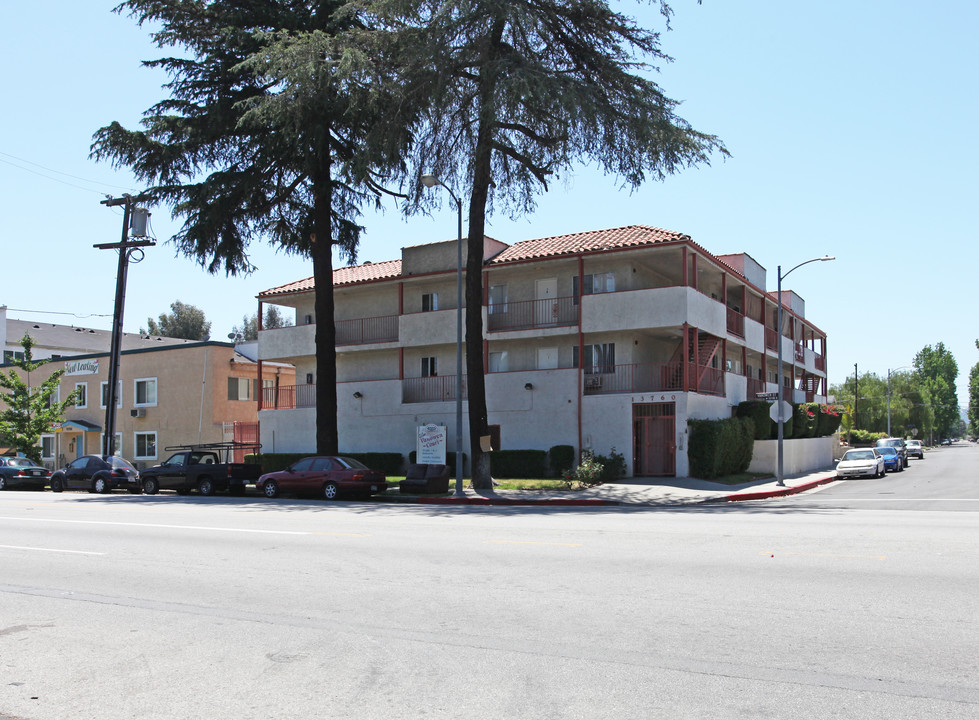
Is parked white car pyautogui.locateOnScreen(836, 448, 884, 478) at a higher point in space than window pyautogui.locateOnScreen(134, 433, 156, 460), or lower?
lower

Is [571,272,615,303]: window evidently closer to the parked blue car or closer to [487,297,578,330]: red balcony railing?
[487,297,578,330]: red balcony railing

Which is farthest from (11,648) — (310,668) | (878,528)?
(878,528)

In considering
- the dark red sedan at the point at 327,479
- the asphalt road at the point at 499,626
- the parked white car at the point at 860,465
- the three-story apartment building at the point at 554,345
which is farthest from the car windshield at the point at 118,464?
the parked white car at the point at 860,465

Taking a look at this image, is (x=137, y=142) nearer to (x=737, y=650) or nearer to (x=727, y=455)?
(x=727, y=455)

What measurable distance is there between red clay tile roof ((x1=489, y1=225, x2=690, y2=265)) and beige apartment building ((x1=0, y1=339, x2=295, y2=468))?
15358mm

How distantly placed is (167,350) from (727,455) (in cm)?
2872

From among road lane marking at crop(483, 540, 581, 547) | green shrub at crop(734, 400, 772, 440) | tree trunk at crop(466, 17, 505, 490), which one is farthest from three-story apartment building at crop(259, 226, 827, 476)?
road lane marking at crop(483, 540, 581, 547)

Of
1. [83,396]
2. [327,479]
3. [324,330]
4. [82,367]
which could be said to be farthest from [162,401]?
[327,479]

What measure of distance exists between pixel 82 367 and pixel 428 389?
77.4 ft

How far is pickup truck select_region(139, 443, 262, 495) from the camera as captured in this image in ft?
93.7

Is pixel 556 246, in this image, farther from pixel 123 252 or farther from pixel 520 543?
pixel 520 543

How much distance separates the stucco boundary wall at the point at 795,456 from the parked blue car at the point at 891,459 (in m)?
2.76

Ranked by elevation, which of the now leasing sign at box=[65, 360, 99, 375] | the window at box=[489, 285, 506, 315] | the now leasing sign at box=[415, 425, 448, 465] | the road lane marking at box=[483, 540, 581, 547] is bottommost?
the road lane marking at box=[483, 540, 581, 547]

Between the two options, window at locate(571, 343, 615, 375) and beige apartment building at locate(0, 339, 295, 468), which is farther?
beige apartment building at locate(0, 339, 295, 468)
